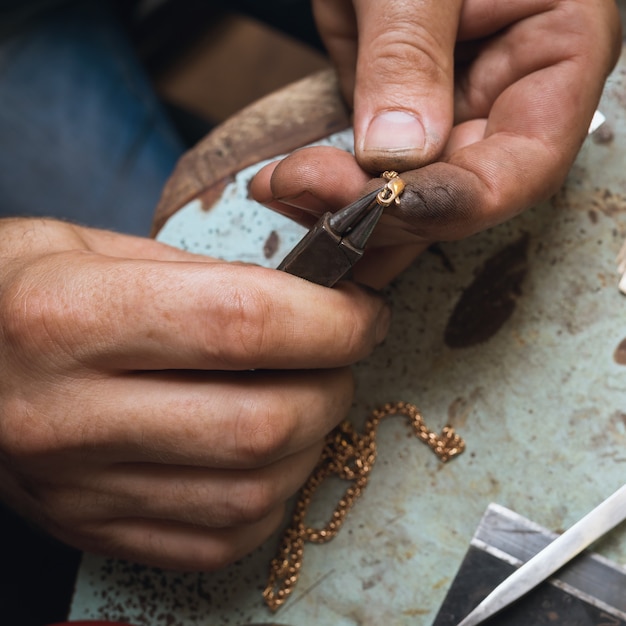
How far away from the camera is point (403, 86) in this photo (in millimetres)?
672

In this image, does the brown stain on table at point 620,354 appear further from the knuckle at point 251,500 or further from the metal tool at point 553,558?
the knuckle at point 251,500

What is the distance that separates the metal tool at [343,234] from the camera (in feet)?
1.85

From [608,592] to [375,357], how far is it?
0.37 meters

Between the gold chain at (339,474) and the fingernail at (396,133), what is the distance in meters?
0.33

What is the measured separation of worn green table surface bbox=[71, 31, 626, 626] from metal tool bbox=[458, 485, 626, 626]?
39 mm

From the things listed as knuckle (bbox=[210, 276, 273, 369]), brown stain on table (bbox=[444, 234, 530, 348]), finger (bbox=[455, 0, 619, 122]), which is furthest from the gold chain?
finger (bbox=[455, 0, 619, 122])

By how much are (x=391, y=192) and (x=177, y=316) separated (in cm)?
22

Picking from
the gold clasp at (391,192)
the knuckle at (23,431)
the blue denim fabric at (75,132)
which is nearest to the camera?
the gold clasp at (391,192)

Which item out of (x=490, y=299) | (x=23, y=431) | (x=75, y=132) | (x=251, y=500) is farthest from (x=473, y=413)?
(x=75, y=132)

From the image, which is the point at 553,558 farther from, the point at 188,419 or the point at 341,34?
the point at 341,34

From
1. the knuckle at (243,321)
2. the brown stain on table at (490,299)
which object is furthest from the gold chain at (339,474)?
the knuckle at (243,321)

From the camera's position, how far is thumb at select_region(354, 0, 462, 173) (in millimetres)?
657

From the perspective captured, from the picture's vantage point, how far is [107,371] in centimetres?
67

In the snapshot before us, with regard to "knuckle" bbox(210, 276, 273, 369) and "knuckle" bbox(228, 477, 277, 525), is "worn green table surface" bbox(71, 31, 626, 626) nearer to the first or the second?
"knuckle" bbox(228, 477, 277, 525)
